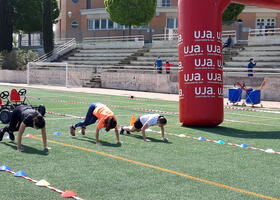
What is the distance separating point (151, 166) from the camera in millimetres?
9203

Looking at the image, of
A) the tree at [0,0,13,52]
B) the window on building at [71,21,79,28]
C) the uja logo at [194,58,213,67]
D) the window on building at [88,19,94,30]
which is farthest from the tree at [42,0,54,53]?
the uja logo at [194,58,213,67]

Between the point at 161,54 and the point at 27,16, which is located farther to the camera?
the point at 27,16

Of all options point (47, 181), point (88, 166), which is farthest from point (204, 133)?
point (47, 181)

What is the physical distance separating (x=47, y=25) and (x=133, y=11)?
881 cm

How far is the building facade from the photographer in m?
52.5

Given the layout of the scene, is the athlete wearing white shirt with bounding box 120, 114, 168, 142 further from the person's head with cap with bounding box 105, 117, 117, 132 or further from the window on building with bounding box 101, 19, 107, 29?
the window on building with bounding box 101, 19, 107, 29

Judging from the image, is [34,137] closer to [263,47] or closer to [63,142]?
[63,142]

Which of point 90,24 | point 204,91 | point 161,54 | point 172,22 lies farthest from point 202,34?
point 90,24

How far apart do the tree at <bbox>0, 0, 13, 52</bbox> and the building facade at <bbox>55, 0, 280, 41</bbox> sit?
1310cm

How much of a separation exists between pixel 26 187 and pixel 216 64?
8.73 metres

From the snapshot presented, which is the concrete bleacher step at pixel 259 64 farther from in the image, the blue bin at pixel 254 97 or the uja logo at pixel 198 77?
the uja logo at pixel 198 77

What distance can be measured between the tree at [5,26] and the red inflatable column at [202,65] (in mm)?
37851

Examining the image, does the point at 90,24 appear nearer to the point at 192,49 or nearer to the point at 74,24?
the point at 74,24

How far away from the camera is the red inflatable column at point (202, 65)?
48.6ft
